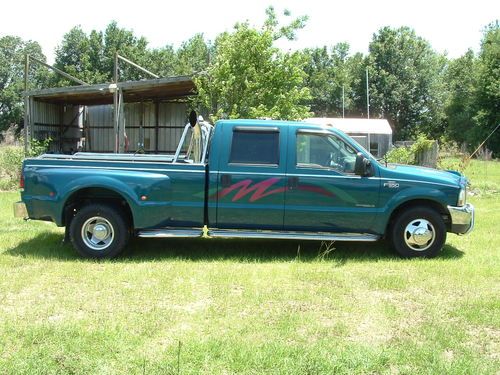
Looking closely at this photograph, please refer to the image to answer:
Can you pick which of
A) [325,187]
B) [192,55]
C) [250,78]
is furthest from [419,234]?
[192,55]

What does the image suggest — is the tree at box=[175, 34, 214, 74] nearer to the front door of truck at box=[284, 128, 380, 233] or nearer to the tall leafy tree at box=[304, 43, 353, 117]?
the tall leafy tree at box=[304, 43, 353, 117]

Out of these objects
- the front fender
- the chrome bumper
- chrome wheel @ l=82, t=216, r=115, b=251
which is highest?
the front fender

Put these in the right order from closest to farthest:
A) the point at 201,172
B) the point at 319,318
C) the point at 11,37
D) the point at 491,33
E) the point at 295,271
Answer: the point at 319,318, the point at 295,271, the point at 201,172, the point at 491,33, the point at 11,37

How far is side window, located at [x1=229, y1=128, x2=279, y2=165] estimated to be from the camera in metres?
7.04

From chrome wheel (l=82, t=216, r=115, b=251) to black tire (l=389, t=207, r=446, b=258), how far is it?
12.2 ft

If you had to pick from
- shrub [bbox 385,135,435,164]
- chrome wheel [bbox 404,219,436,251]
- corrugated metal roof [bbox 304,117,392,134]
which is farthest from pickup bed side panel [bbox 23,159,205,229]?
corrugated metal roof [bbox 304,117,392,134]

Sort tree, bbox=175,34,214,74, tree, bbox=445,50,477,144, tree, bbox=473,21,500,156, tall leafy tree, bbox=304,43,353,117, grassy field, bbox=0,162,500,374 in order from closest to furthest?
grassy field, bbox=0,162,500,374, tree, bbox=473,21,500,156, tree, bbox=445,50,477,144, tree, bbox=175,34,214,74, tall leafy tree, bbox=304,43,353,117

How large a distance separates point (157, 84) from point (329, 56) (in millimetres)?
55033

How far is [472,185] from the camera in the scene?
15.8 m

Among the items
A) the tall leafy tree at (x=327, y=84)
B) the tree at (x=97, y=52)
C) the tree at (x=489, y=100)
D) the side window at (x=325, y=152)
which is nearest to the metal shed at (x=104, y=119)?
the side window at (x=325, y=152)

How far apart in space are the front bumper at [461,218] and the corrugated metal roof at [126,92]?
10115 mm

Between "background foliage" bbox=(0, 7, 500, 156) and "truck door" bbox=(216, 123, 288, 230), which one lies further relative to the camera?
"background foliage" bbox=(0, 7, 500, 156)

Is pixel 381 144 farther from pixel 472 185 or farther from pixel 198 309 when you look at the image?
pixel 198 309

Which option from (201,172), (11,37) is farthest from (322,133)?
(11,37)
